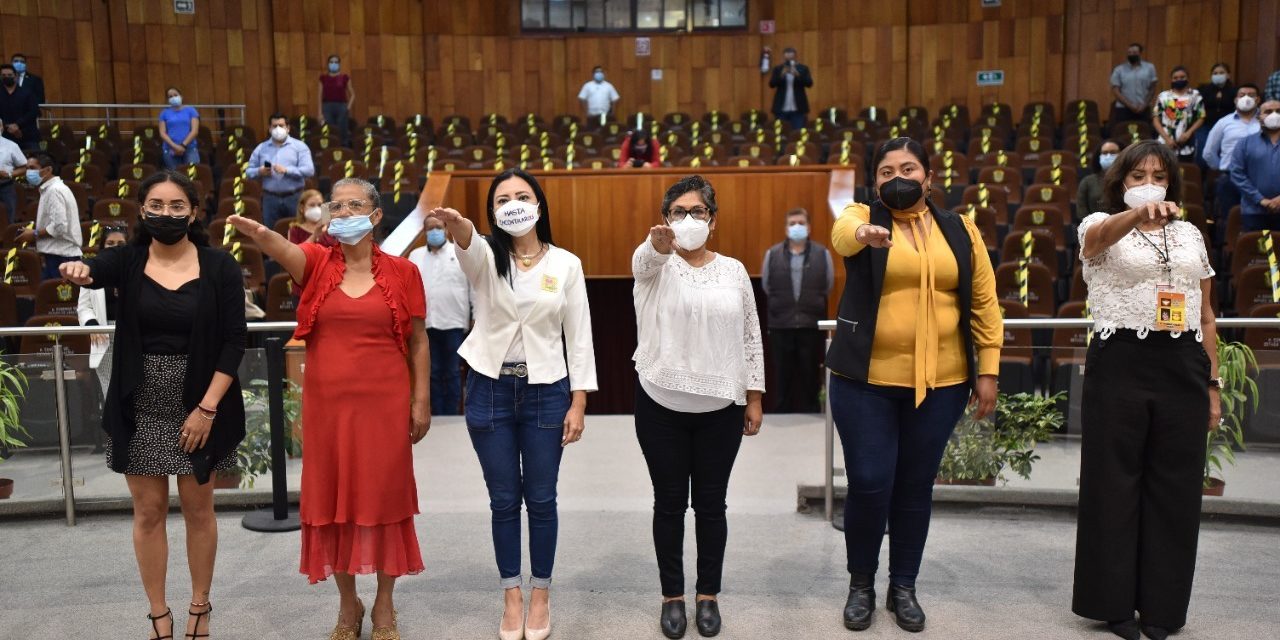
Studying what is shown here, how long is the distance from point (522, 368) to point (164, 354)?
36.2 inches

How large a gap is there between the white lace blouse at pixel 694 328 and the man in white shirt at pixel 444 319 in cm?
363

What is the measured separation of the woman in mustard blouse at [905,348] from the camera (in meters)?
2.96

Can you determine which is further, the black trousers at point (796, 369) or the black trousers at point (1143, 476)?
the black trousers at point (796, 369)

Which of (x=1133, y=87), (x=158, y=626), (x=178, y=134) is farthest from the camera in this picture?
(x=1133, y=87)

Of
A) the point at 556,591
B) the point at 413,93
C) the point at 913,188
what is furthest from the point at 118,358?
the point at 413,93

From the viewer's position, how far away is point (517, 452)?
3.06 meters

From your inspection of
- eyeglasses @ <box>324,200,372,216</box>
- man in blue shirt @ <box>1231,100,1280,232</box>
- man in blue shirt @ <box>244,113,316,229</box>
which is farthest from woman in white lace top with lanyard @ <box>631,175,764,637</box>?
man in blue shirt @ <box>244,113,316,229</box>

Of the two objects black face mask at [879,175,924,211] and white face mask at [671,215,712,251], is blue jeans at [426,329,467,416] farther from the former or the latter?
black face mask at [879,175,924,211]

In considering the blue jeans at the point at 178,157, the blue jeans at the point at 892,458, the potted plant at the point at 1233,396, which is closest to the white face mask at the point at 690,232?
the blue jeans at the point at 892,458

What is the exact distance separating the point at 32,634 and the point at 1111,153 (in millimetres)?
7124

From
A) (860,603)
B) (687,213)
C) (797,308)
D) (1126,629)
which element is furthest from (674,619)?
(797,308)

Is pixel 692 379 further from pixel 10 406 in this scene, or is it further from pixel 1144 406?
pixel 10 406

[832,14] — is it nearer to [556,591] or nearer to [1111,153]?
[1111,153]

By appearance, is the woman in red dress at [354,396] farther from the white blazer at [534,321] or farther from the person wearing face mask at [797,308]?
the person wearing face mask at [797,308]
